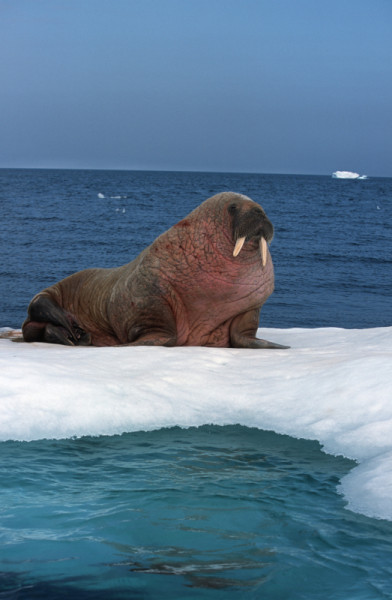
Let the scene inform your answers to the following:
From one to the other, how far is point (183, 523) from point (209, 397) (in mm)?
1674

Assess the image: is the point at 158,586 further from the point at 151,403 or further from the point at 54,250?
the point at 54,250

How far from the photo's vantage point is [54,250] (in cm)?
2678

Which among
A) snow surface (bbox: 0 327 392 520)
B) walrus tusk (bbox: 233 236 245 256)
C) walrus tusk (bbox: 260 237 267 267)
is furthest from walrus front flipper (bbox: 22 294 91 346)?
walrus tusk (bbox: 260 237 267 267)

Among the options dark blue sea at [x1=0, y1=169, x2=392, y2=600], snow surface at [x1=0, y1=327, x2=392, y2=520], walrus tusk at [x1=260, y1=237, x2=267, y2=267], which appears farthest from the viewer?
walrus tusk at [x1=260, y1=237, x2=267, y2=267]

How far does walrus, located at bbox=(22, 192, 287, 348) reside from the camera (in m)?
6.96

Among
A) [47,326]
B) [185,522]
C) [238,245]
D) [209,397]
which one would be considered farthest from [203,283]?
[185,522]

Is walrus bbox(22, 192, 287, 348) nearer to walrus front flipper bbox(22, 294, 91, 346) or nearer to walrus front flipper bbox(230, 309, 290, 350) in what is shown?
walrus front flipper bbox(230, 309, 290, 350)

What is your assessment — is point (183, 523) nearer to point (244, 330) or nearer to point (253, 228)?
point (253, 228)

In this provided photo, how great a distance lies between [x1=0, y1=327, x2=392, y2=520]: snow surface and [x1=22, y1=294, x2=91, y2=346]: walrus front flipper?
1849mm

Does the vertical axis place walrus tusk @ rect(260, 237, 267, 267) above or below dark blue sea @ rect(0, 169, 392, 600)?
above

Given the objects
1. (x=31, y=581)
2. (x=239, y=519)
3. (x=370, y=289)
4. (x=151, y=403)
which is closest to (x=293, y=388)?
(x=151, y=403)

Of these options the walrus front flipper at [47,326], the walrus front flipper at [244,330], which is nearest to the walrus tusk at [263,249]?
the walrus front flipper at [244,330]

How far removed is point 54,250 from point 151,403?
73.3ft

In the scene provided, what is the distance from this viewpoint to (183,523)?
140 inches
